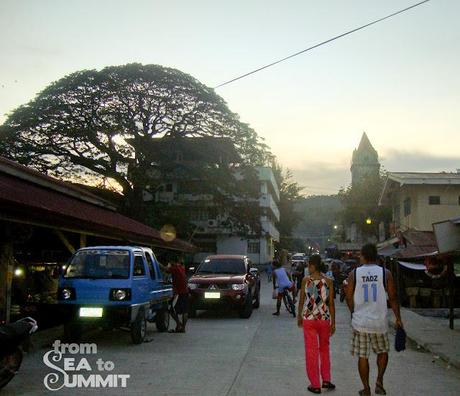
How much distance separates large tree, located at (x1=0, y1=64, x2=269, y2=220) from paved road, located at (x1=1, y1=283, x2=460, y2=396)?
26.2 m

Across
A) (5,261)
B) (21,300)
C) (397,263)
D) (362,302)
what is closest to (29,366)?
(5,261)

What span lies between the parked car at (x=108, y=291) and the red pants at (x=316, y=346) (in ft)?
14.6

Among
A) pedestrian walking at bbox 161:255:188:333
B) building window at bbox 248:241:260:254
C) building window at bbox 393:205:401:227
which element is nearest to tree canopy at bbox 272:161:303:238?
building window at bbox 248:241:260:254

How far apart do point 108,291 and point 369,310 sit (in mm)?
5583

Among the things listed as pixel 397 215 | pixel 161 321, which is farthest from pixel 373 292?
pixel 397 215

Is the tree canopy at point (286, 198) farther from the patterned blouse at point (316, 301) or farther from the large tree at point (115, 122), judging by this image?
the patterned blouse at point (316, 301)

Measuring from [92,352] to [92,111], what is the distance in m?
29.1

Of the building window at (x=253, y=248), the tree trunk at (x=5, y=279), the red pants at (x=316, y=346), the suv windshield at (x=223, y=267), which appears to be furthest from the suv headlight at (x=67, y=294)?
the building window at (x=253, y=248)

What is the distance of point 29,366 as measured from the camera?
8.23 meters

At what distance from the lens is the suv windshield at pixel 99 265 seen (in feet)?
35.4

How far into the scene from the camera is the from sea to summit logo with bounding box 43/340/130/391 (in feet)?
23.4

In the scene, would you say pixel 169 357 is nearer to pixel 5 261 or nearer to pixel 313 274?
pixel 313 274

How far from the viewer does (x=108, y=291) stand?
10.2 m

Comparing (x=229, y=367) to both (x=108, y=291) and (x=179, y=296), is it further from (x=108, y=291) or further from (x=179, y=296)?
(x=179, y=296)
